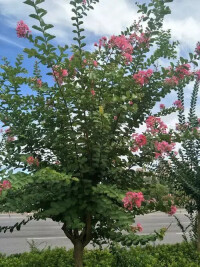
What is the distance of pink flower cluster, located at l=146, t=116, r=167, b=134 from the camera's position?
4121 mm

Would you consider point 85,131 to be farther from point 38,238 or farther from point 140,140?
point 38,238

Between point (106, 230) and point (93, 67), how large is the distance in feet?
5.82

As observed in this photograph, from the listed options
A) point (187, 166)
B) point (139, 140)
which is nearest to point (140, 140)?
point (139, 140)

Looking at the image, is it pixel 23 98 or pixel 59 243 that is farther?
pixel 59 243

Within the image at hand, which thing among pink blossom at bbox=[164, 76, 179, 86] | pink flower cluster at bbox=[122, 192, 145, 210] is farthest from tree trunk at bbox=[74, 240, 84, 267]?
pink blossom at bbox=[164, 76, 179, 86]

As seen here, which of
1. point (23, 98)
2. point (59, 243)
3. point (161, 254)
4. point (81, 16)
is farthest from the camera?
point (59, 243)

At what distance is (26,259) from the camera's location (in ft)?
19.7

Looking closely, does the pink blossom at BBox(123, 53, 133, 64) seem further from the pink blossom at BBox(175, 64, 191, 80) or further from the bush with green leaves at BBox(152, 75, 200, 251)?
the bush with green leaves at BBox(152, 75, 200, 251)

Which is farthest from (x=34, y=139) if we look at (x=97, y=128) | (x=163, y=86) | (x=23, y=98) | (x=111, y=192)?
(x=163, y=86)

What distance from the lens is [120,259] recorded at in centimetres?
475

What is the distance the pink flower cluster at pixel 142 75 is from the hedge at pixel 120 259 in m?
1.95

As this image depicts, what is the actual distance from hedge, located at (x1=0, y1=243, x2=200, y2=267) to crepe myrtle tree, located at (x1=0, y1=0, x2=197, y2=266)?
1.05m

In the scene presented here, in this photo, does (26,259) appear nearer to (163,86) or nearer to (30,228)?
(163,86)

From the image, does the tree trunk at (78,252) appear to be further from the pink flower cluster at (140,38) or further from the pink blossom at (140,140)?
the pink flower cluster at (140,38)
